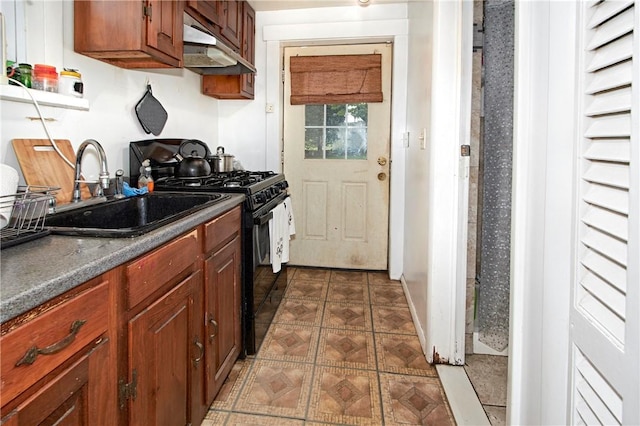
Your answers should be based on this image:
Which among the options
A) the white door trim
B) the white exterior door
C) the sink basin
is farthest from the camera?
the white exterior door

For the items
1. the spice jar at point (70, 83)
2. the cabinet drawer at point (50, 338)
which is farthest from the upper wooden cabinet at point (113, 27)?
the cabinet drawer at point (50, 338)

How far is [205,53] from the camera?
2268 mm

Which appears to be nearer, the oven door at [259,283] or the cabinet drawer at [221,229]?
the cabinet drawer at [221,229]

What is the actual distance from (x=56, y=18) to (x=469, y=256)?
2198mm

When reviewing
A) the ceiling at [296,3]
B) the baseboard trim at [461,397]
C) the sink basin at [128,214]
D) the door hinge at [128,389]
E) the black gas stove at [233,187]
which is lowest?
the baseboard trim at [461,397]

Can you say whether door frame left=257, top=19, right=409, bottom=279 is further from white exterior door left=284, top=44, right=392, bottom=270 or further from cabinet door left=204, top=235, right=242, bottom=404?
cabinet door left=204, top=235, right=242, bottom=404

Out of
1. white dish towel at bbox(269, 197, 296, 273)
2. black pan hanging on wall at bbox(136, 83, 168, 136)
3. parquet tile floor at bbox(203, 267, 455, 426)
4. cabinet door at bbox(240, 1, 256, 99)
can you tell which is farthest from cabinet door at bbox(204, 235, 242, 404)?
cabinet door at bbox(240, 1, 256, 99)

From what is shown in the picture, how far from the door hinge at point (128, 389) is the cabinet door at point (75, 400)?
4 centimetres

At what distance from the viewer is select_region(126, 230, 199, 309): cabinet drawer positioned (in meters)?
1.00

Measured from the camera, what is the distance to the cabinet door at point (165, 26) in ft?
5.74

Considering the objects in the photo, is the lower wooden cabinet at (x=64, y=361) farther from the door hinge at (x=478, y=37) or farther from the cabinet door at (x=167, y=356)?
the door hinge at (x=478, y=37)

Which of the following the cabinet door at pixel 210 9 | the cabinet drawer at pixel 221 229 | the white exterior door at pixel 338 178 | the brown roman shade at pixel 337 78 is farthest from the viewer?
the white exterior door at pixel 338 178

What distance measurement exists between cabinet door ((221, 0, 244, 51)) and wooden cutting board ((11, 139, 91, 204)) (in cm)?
154

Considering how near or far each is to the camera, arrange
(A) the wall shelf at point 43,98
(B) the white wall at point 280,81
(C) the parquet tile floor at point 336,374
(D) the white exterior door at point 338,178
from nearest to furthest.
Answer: (A) the wall shelf at point 43,98
(C) the parquet tile floor at point 336,374
(B) the white wall at point 280,81
(D) the white exterior door at point 338,178
